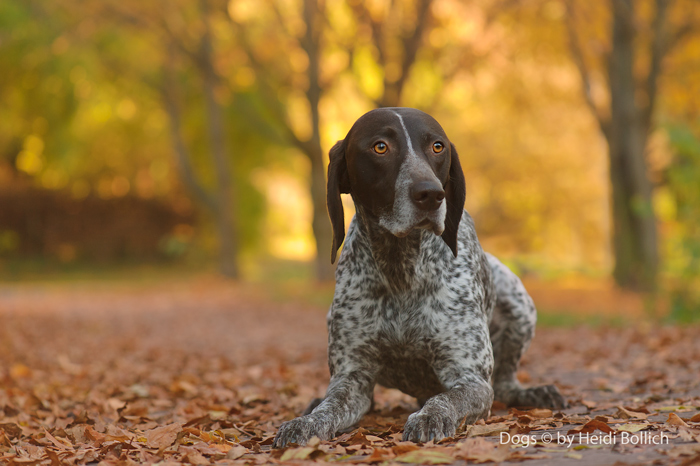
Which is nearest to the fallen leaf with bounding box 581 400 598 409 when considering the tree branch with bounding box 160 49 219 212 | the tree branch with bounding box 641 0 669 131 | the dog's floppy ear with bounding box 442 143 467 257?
the dog's floppy ear with bounding box 442 143 467 257

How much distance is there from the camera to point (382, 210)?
3410 mm

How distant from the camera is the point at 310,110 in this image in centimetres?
1775

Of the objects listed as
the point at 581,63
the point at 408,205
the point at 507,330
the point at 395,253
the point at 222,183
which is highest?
the point at 581,63

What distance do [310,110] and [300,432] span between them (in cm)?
1519

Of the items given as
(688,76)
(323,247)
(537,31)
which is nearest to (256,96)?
(323,247)

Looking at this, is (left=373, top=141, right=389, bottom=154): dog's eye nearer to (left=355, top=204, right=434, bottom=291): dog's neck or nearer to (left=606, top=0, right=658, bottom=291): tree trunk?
(left=355, top=204, right=434, bottom=291): dog's neck

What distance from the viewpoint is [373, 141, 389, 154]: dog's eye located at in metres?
3.36

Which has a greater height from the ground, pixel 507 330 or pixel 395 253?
pixel 395 253

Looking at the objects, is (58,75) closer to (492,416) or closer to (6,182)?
(6,182)

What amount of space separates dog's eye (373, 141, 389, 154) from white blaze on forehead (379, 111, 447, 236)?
0.34 ft

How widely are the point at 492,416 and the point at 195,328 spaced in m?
8.15

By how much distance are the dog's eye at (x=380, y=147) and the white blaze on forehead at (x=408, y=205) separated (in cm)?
10

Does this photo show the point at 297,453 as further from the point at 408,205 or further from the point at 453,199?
the point at 453,199

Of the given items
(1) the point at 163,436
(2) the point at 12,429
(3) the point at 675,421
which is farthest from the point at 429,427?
(2) the point at 12,429
